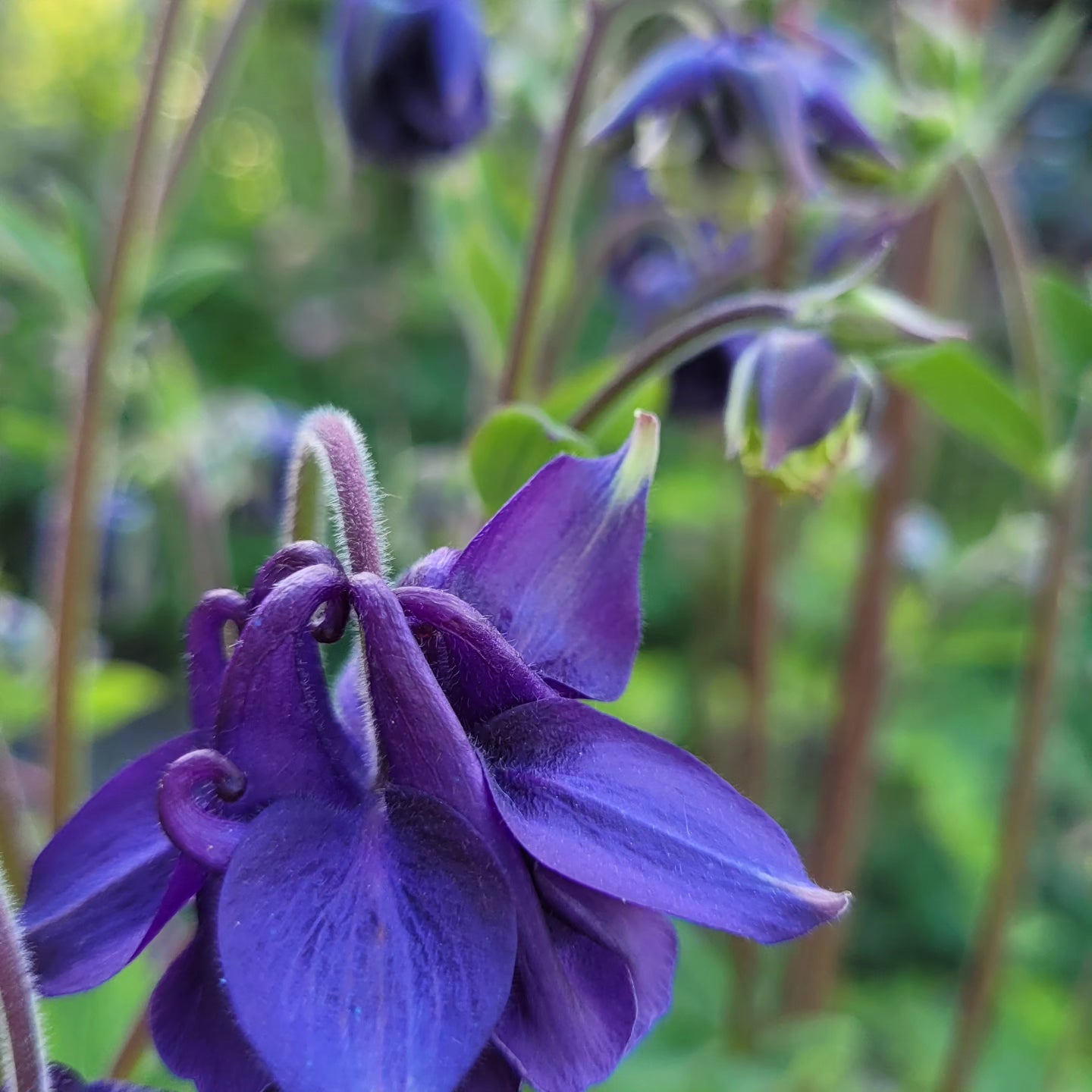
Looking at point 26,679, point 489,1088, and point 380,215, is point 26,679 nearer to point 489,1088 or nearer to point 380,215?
point 489,1088

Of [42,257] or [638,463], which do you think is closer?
[638,463]

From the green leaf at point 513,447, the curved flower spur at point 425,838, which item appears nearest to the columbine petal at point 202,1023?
the curved flower spur at point 425,838

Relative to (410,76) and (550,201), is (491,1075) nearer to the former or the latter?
(550,201)

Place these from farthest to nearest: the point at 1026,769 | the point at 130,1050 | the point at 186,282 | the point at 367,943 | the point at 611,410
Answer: the point at 1026,769
the point at 186,282
the point at 611,410
the point at 130,1050
the point at 367,943

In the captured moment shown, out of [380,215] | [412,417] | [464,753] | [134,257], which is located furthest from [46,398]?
[464,753]

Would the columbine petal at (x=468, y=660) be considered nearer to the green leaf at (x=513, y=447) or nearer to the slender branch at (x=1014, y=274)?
the green leaf at (x=513, y=447)

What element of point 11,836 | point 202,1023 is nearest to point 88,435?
point 11,836

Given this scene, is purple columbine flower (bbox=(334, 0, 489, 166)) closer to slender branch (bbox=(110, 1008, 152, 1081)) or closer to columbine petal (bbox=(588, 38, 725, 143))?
columbine petal (bbox=(588, 38, 725, 143))

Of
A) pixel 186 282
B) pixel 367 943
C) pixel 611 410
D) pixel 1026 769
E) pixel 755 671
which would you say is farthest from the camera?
pixel 755 671
